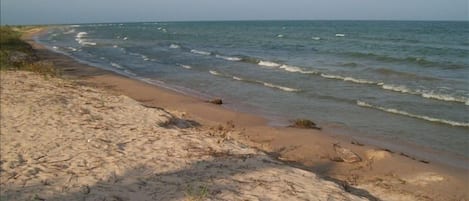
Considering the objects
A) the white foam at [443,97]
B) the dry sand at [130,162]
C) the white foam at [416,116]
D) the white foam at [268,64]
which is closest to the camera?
the dry sand at [130,162]

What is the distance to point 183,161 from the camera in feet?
23.5

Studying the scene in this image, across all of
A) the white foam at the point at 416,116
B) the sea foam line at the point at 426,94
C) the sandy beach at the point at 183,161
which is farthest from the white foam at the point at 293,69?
the sandy beach at the point at 183,161

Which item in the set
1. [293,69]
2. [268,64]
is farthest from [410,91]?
[268,64]

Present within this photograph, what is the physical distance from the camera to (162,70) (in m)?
23.9

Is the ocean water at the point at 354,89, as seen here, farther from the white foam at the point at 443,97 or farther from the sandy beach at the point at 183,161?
the sandy beach at the point at 183,161

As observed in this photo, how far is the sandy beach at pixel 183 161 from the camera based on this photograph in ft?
19.6

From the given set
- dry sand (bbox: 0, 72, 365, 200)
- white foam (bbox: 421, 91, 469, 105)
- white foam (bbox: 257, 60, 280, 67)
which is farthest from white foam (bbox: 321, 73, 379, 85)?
dry sand (bbox: 0, 72, 365, 200)

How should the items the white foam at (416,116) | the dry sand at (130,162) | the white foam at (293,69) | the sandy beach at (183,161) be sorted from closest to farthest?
the dry sand at (130,162) → the sandy beach at (183,161) → the white foam at (416,116) → the white foam at (293,69)

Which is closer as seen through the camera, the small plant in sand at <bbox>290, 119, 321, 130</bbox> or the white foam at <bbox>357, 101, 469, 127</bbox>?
the small plant in sand at <bbox>290, 119, 321, 130</bbox>

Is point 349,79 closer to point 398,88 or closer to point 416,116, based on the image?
point 398,88

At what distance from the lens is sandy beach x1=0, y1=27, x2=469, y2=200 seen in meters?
5.96

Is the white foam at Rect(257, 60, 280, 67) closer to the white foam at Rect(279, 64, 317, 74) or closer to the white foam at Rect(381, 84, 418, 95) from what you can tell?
the white foam at Rect(279, 64, 317, 74)

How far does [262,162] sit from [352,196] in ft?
5.51

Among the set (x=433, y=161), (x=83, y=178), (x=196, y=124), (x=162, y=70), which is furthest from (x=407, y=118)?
(x=162, y=70)
